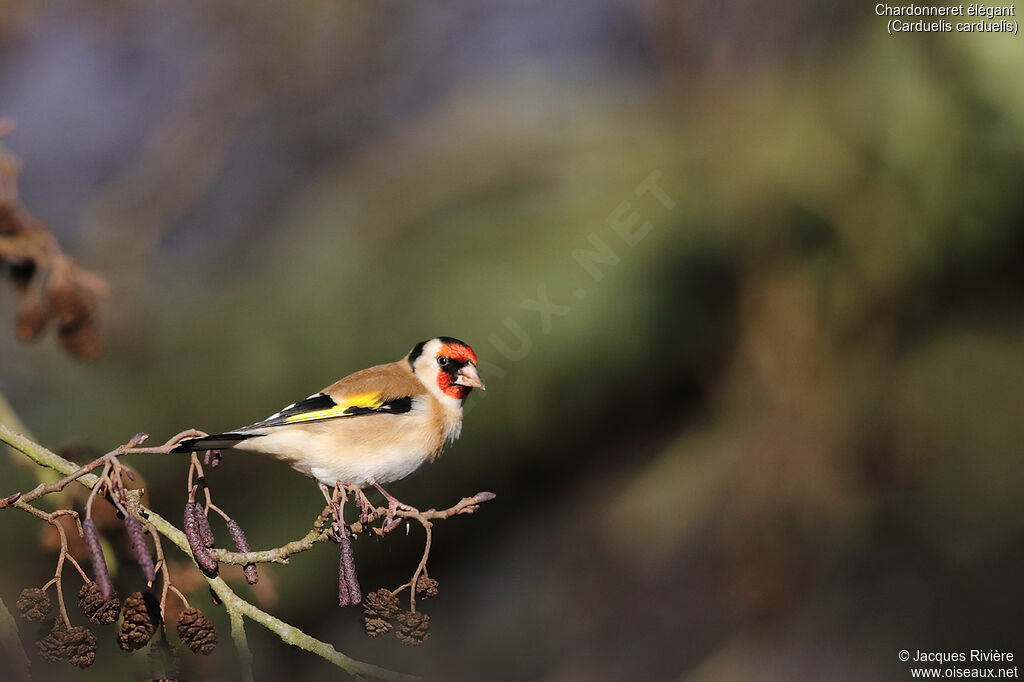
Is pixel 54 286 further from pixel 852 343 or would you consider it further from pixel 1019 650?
pixel 1019 650

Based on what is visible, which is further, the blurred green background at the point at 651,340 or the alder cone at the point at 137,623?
the blurred green background at the point at 651,340

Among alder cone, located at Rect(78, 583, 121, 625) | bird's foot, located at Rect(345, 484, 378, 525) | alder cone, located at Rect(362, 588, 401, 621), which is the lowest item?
alder cone, located at Rect(362, 588, 401, 621)

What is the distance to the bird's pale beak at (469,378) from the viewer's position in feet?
6.75

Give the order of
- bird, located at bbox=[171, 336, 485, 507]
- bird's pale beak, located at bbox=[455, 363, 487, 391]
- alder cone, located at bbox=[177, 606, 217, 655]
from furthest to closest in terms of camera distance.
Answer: bird's pale beak, located at bbox=[455, 363, 487, 391] < bird, located at bbox=[171, 336, 485, 507] < alder cone, located at bbox=[177, 606, 217, 655]

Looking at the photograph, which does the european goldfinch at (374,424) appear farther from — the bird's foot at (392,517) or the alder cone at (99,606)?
the alder cone at (99,606)

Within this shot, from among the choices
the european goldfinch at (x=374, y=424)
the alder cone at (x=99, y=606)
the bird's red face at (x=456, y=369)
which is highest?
the bird's red face at (x=456, y=369)

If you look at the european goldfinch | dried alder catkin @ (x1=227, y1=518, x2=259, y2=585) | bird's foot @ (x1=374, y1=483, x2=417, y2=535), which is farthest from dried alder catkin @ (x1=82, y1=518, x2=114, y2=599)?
the european goldfinch

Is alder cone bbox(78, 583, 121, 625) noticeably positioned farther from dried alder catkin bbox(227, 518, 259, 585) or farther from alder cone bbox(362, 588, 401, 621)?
alder cone bbox(362, 588, 401, 621)

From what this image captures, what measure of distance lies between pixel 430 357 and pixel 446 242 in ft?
4.08

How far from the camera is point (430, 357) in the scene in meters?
2.20

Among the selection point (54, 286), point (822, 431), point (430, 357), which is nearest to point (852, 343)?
point (822, 431)

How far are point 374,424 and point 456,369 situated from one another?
0.22 m

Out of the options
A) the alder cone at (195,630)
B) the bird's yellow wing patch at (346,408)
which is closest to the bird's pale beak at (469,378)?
the bird's yellow wing patch at (346,408)

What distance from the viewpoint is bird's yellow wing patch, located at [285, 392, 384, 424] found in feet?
6.38
